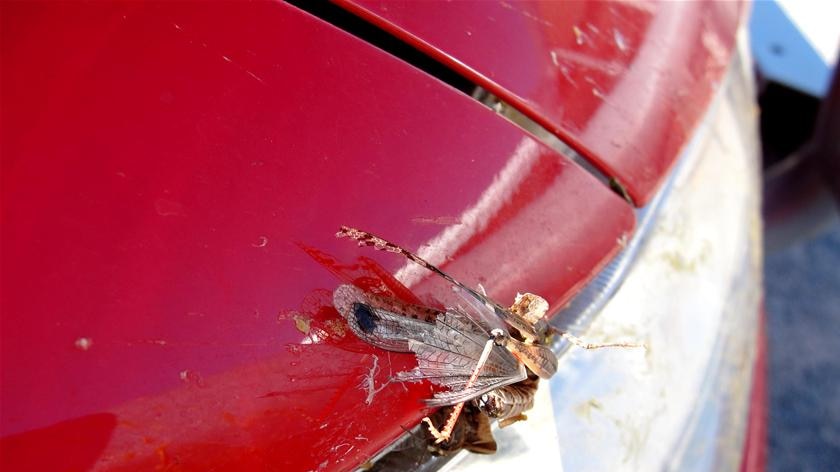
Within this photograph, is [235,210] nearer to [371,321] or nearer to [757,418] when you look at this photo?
[371,321]

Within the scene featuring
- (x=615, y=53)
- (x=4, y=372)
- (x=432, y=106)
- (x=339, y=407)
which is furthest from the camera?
(x=615, y=53)

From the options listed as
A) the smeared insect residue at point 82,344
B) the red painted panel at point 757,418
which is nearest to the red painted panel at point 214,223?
the smeared insect residue at point 82,344

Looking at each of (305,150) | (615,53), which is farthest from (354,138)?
(615,53)

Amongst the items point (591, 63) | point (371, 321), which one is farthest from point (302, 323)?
point (591, 63)

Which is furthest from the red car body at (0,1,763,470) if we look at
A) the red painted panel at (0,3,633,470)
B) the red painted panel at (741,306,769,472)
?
the red painted panel at (741,306,769,472)

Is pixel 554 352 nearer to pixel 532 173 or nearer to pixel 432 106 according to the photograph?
pixel 532 173

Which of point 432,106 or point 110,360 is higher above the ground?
point 432,106

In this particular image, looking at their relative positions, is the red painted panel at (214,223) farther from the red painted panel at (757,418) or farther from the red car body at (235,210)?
the red painted panel at (757,418)
